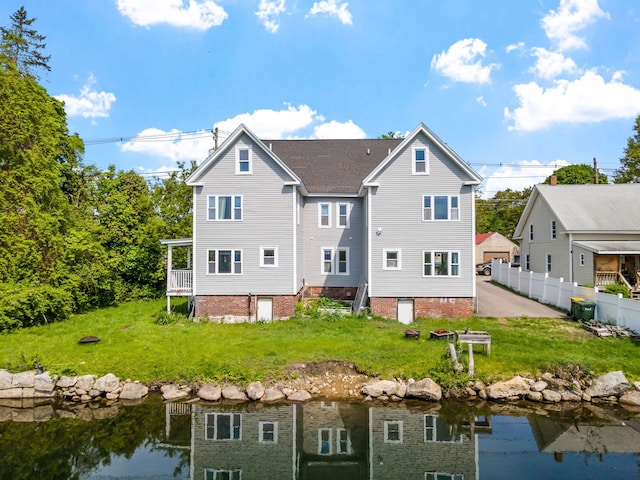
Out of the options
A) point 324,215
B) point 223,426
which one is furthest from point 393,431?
point 324,215

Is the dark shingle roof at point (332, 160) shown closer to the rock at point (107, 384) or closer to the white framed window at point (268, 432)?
the rock at point (107, 384)

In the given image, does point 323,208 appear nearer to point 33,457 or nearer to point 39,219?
point 39,219

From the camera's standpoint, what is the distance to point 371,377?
1373 centimetres

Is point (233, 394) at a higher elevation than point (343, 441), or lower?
higher

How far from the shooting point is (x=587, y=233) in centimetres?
2395

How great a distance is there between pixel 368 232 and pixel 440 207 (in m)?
3.88

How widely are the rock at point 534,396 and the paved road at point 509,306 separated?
703cm

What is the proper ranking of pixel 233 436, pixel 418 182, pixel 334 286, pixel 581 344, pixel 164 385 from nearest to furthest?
pixel 233 436 → pixel 164 385 → pixel 581 344 → pixel 418 182 → pixel 334 286

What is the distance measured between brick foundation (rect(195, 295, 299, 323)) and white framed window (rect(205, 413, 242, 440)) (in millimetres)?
7667

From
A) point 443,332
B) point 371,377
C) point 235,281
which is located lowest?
point 371,377

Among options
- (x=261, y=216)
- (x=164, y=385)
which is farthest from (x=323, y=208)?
(x=164, y=385)

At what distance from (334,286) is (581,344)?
12.3 meters

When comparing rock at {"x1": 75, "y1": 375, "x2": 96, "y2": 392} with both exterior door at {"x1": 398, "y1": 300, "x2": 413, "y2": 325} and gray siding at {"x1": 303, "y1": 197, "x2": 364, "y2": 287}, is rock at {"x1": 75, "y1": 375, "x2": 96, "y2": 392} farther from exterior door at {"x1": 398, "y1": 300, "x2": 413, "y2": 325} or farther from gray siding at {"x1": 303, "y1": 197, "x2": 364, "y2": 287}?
exterior door at {"x1": 398, "y1": 300, "x2": 413, "y2": 325}

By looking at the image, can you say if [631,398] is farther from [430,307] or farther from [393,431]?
[430,307]
